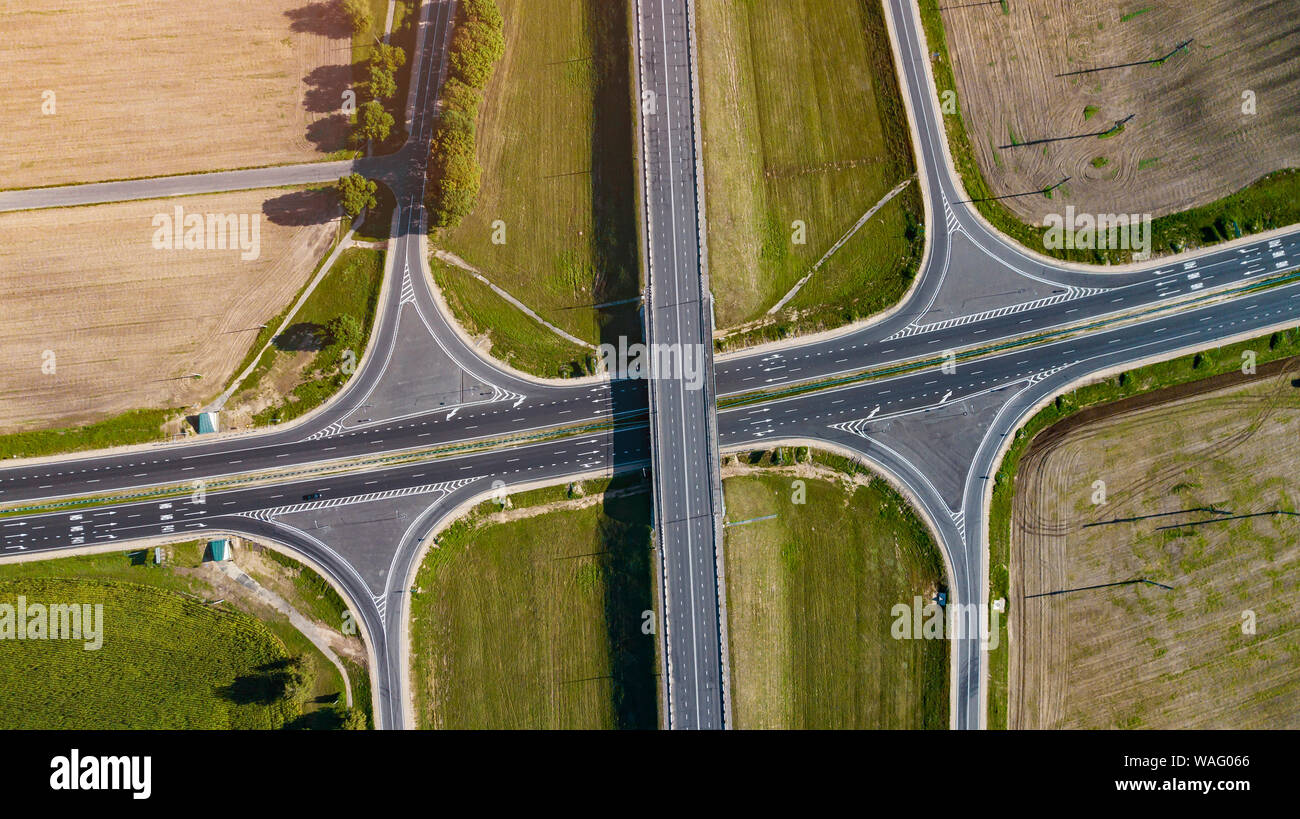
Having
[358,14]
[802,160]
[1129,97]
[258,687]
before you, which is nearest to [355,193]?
[358,14]

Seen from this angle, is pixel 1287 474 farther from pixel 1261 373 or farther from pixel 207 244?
pixel 207 244

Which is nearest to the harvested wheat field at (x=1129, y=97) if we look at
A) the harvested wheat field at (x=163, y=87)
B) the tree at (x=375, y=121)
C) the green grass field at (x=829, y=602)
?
the green grass field at (x=829, y=602)

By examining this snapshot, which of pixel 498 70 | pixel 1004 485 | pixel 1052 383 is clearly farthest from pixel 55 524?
pixel 1052 383

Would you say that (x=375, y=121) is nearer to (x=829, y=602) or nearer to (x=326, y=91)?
(x=326, y=91)

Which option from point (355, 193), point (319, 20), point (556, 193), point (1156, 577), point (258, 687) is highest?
point (319, 20)

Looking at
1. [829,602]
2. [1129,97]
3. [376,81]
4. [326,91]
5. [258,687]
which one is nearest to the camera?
[258,687]

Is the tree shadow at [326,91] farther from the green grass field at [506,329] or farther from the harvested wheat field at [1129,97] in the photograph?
the harvested wheat field at [1129,97]

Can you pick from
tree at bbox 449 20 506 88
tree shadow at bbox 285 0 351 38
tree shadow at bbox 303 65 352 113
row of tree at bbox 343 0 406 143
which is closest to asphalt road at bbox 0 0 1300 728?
row of tree at bbox 343 0 406 143
